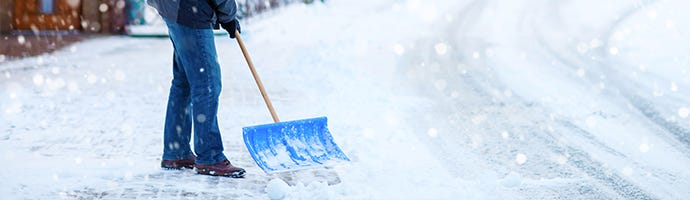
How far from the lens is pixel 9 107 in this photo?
7.15 meters

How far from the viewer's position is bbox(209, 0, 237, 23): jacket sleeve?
187 inches

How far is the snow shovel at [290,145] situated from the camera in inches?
196

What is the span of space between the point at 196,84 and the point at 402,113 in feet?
9.25

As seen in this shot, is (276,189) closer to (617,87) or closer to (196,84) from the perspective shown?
(196,84)

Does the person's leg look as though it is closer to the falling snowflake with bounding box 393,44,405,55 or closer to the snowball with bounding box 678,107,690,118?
the snowball with bounding box 678,107,690,118

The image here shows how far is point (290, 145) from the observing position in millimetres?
5164

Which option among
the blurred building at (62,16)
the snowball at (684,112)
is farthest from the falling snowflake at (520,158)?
the blurred building at (62,16)

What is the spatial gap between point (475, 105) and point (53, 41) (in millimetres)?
7851

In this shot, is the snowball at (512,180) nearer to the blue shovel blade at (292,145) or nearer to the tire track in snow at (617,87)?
the blue shovel blade at (292,145)

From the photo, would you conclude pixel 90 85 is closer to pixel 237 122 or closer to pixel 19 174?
pixel 237 122

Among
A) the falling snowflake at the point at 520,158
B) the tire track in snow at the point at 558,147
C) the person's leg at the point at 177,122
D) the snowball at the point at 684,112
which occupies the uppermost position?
the snowball at the point at 684,112

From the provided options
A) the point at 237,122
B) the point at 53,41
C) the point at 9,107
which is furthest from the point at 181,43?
the point at 53,41

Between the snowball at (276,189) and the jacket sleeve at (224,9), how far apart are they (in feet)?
3.00

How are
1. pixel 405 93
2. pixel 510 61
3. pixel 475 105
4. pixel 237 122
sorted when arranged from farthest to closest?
pixel 510 61, pixel 405 93, pixel 475 105, pixel 237 122
